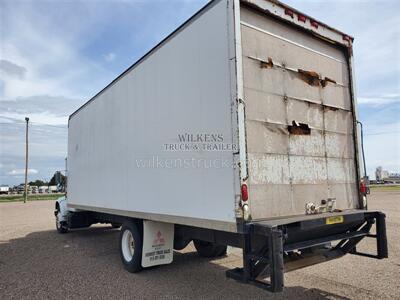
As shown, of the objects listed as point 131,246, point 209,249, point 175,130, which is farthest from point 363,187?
point 131,246

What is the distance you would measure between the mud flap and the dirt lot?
283 mm

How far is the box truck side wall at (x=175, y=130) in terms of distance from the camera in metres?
3.92

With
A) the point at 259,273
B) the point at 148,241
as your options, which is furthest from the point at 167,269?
the point at 259,273

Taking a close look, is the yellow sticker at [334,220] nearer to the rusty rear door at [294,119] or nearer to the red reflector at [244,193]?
the rusty rear door at [294,119]

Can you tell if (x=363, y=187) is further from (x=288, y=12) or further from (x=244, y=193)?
(x=288, y=12)

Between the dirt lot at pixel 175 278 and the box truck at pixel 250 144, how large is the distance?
0.55 metres

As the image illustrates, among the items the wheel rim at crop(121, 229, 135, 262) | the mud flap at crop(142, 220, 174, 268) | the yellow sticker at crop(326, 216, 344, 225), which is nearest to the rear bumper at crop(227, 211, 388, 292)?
the yellow sticker at crop(326, 216, 344, 225)

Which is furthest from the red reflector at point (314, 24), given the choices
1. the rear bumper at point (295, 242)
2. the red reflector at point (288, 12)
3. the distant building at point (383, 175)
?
the distant building at point (383, 175)

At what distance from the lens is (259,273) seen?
3.56 metres

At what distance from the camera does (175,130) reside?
486 centimetres

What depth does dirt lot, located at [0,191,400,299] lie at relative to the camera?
4852 millimetres

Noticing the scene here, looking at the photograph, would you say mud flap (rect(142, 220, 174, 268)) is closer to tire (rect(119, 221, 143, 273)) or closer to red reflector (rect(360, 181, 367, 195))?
tire (rect(119, 221, 143, 273))

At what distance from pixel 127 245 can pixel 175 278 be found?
50.9 inches

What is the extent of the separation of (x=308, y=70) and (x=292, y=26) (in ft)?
2.15
